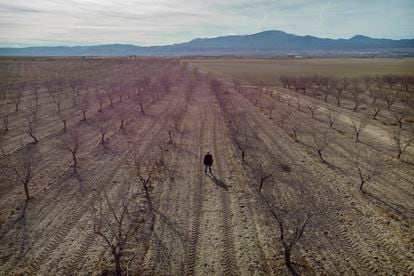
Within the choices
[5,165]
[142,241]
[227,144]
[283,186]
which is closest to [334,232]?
[283,186]

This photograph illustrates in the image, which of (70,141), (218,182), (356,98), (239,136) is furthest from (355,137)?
(70,141)

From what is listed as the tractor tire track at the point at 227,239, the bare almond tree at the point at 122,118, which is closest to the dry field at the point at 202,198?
the tractor tire track at the point at 227,239

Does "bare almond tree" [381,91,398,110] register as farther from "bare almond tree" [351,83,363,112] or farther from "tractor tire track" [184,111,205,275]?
"tractor tire track" [184,111,205,275]

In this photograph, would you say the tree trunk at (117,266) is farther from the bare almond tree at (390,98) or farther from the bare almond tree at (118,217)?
the bare almond tree at (390,98)

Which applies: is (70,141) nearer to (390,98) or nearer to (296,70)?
(390,98)

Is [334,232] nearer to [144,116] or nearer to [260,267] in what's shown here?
[260,267]
